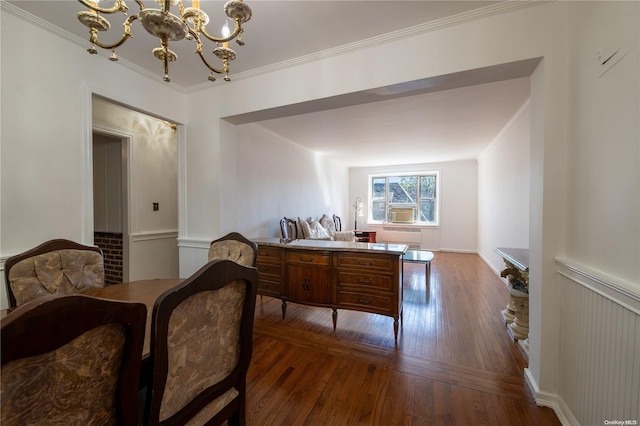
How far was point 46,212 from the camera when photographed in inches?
76.2

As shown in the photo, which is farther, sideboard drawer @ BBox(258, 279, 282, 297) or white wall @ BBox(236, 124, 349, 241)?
white wall @ BBox(236, 124, 349, 241)

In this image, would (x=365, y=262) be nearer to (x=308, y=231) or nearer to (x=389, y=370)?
(x=389, y=370)

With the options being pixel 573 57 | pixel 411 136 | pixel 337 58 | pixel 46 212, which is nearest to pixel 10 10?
pixel 46 212

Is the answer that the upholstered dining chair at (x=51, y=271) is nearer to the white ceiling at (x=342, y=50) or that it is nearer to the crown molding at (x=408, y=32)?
the white ceiling at (x=342, y=50)

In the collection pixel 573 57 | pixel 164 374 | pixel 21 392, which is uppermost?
pixel 573 57

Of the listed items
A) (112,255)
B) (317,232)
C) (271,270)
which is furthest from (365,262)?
(112,255)

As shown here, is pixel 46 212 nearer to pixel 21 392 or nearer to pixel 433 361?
pixel 21 392

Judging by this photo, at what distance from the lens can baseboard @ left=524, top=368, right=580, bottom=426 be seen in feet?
4.77

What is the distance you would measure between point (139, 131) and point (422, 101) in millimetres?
3762

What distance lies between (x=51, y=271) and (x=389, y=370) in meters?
2.35

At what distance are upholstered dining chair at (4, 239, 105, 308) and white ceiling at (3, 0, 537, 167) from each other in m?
1.70

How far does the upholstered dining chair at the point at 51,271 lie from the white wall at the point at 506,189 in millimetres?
4420

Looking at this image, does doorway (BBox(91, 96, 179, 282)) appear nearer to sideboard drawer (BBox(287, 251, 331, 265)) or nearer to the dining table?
the dining table

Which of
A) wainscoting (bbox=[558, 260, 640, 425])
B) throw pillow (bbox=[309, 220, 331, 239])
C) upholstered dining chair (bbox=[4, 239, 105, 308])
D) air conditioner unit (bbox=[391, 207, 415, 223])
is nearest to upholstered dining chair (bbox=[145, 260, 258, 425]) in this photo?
upholstered dining chair (bbox=[4, 239, 105, 308])
